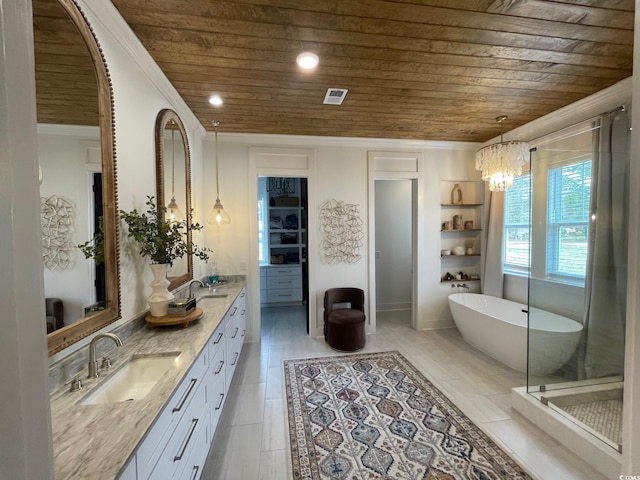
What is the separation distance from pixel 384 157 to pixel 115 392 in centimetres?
378

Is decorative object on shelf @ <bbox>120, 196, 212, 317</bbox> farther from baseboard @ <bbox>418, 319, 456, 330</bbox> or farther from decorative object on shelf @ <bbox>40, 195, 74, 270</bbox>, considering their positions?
baseboard @ <bbox>418, 319, 456, 330</bbox>

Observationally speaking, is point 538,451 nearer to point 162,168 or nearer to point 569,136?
point 569,136

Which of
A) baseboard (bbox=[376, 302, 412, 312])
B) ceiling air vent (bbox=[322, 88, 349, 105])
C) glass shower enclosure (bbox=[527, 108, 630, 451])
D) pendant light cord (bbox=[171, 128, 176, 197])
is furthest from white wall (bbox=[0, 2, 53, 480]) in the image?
baseboard (bbox=[376, 302, 412, 312])

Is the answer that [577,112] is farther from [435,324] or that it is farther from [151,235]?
[151,235]

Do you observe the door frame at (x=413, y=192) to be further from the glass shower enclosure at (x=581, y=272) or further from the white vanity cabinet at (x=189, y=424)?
the white vanity cabinet at (x=189, y=424)

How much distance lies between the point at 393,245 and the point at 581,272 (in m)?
2.78

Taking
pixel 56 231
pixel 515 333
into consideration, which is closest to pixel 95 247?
pixel 56 231

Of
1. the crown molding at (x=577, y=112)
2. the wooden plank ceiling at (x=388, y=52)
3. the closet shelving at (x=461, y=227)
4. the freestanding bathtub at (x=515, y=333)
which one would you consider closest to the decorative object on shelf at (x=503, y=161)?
the wooden plank ceiling at (x=388, y=52)

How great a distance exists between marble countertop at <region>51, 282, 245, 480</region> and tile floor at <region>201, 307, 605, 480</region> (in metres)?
0.93

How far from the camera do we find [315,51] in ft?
6.33

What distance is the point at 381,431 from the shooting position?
2047 mm

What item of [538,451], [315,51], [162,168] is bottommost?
Result: [538,451]

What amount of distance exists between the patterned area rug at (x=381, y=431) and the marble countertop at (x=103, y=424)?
1126 mm

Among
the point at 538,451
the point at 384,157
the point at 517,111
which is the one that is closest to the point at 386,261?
the point at 384,157
